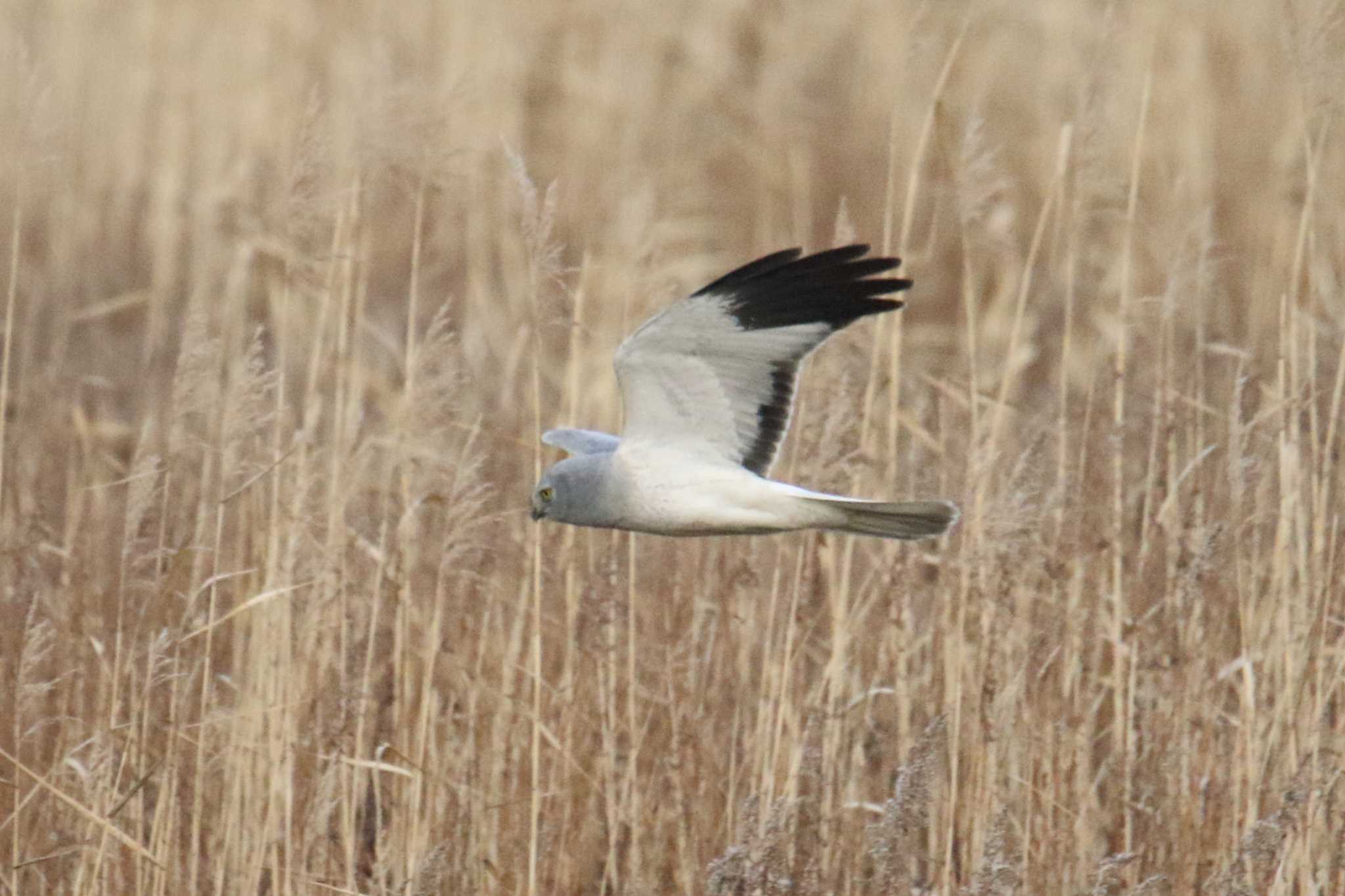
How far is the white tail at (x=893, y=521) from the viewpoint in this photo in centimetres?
370

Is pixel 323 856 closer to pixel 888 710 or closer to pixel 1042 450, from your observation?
pixel 888 710

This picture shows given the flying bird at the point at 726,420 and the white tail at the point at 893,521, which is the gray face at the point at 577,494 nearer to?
the flying bird at the point at 726,420

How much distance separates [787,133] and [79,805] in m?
6.93

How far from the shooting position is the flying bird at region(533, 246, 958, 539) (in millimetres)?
3674

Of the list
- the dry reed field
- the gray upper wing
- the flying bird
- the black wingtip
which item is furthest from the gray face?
the black wingtip

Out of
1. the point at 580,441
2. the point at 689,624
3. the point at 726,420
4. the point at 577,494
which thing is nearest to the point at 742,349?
the point at 726,420

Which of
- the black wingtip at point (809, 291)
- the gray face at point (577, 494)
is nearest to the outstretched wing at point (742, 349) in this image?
the black wingtip at point (809, 291)

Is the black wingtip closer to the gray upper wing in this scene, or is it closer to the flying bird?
the flying bird

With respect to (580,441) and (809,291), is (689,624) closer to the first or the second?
(580,441)

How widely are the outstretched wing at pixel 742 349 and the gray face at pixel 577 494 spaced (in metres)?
0.13

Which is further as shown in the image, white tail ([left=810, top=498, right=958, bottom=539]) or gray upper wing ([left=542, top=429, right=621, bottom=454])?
gray upper wing ([left=542, top=429, right=621, bottom=454])

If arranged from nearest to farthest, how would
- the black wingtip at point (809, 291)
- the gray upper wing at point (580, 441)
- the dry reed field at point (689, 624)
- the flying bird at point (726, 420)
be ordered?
the black wingtip at point (809, 291), the flying bird at point (726, 420), the dry reed field at point (689, 624), the gray upper wing at point (580, 441)

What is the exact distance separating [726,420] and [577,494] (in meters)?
0.37

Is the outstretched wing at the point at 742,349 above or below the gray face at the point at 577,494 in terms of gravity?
above
